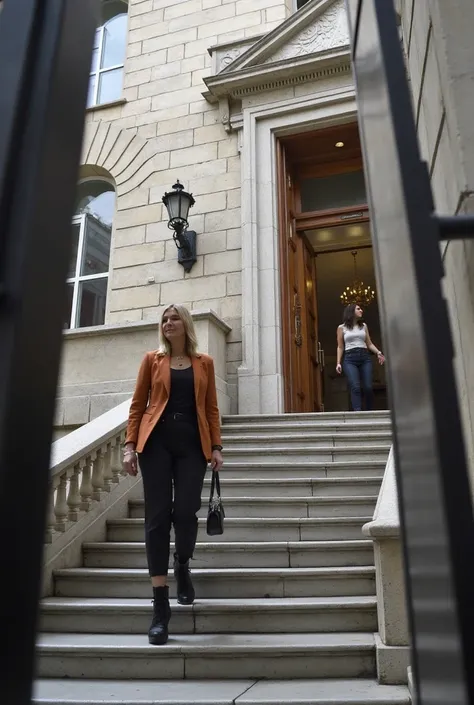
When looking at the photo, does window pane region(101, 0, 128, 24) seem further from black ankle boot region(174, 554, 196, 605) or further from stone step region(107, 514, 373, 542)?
black ankle boot region(174, 554, 196, 605)

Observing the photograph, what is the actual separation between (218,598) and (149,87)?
8.97 metres

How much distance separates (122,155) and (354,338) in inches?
204

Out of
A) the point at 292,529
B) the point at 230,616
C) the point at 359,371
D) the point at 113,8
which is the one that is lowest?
the point at 230,616

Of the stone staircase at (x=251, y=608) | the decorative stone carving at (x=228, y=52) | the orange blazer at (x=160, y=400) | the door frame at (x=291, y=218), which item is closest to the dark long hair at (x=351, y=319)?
the door frame at (x=291, y=218)

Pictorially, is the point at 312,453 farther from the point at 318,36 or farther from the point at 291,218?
the point at 318,36

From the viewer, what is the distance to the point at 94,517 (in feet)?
16.1

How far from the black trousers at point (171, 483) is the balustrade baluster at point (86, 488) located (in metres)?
1.41

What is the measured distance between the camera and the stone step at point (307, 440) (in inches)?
238

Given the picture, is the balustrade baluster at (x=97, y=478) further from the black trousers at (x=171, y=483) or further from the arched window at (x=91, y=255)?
the arched window at (x=91, y=255)

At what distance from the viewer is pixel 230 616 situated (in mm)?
3689

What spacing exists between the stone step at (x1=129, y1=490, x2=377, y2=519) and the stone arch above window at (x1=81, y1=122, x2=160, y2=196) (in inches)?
254

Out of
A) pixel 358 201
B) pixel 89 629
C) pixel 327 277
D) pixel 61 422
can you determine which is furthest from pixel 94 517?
pixel 327 277

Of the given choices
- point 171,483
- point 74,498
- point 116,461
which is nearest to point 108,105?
point 116,461

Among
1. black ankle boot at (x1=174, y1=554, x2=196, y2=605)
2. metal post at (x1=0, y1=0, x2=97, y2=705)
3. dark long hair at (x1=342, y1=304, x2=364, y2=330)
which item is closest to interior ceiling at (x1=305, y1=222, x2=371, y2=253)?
dark long hair at (x1=342, y1=304, x2=364, y2=330)
